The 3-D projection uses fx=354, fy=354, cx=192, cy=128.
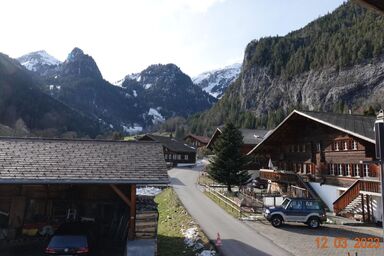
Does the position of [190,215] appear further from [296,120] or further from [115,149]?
[296,120]

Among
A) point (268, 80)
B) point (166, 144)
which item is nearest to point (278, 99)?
point (268, 80)

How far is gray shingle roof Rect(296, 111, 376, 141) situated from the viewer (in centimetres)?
2828

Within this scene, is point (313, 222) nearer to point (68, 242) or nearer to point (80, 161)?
point (80, 161)

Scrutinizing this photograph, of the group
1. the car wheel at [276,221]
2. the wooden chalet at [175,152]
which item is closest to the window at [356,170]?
the car wheel at [276,221]

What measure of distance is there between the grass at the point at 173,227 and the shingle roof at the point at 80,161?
4.13m

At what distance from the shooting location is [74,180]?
1673 cm

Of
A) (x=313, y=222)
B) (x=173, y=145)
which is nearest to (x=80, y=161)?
(x=313, y=222)

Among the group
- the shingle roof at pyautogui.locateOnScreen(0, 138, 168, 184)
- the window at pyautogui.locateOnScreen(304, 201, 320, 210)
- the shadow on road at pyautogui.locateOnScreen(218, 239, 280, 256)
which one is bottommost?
the shadow on road at pyautogui.locateOnScreen(218, 239, 280, 256)

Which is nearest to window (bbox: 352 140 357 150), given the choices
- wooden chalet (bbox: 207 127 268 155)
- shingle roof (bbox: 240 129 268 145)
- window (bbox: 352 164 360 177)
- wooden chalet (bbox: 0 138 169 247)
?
window (bbox: 352 164 360 177)

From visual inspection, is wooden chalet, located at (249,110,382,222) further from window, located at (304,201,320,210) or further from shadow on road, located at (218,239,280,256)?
shadow on road, located at (218,239,280,256)

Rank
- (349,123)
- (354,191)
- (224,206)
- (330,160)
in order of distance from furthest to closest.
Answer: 1. (330,160)
2. (224,206)
3. (349,123)
4. (354,191)

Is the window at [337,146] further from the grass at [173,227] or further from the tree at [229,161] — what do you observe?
the grass at [173,227]

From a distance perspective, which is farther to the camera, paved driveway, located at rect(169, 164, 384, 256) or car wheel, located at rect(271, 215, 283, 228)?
car wheel, located at rect(271, 215, 283, 228)

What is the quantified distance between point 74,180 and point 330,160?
26.4 m
